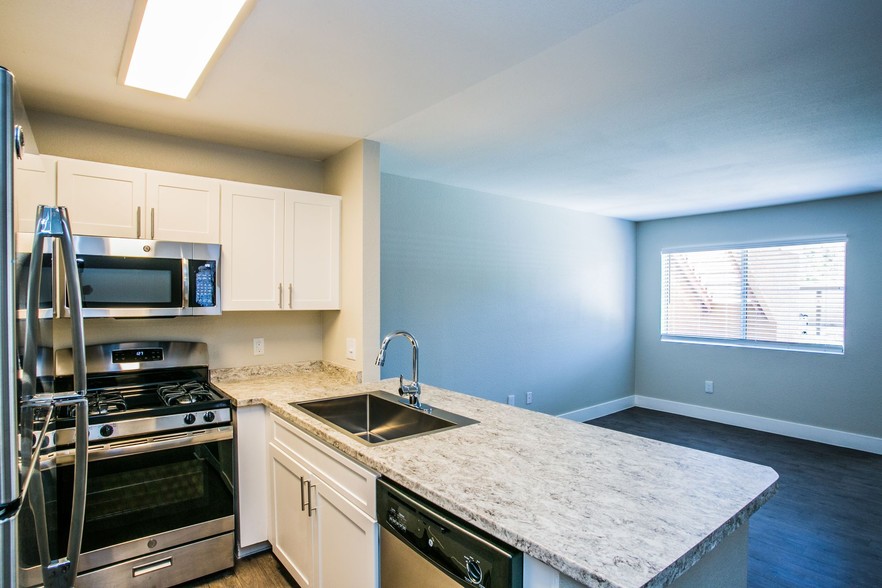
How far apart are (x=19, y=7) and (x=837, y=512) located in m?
5.04

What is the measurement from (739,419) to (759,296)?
137 centimetres

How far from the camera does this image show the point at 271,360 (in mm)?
3023

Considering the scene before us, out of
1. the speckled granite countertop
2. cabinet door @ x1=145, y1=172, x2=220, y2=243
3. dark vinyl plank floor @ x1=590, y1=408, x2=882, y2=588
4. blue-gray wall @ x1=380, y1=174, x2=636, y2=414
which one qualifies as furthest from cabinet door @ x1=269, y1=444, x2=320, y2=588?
dark vinyl plank floor @ x1=590, y1=408, x2=882, y2=588

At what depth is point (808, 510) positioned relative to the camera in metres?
3.20

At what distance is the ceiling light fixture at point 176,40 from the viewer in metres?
1.49

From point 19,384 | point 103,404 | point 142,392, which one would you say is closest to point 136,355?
point 142,392

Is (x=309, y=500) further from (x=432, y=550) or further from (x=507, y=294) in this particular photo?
(x=507, y=294)

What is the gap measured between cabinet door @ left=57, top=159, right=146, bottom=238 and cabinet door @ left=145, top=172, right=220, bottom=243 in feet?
0.17

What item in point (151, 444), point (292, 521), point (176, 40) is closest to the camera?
point (176, 40)

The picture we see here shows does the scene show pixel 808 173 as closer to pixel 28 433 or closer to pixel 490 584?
pixel 490 584

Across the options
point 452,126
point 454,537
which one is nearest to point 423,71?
point 452,126

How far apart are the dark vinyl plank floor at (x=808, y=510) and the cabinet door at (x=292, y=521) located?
2234mm

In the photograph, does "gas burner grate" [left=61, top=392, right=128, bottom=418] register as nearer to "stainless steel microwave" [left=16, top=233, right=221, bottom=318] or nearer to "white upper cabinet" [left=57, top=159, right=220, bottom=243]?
"stainless steel microwave" [left=16, top=233, right=221, bottom=318]

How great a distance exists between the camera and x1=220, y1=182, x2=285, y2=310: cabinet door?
101 inches
